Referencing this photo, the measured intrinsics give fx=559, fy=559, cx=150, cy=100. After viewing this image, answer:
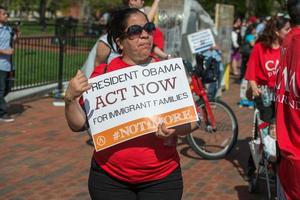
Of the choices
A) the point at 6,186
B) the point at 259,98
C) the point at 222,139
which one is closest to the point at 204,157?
the point at 222,139

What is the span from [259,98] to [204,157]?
1577 millimetres

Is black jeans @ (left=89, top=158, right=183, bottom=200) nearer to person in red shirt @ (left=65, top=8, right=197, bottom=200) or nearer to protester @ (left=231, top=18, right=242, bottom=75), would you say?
person in red shirt @ (left=65, top=8, right=197, bottom=200)

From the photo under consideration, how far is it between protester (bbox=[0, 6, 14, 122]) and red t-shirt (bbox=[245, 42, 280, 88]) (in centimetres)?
423

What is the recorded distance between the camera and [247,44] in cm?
1456

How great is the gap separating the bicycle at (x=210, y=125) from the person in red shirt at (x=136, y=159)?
3.76 metres

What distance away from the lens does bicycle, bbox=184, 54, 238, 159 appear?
22.5ft

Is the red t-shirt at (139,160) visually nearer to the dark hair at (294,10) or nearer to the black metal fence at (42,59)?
the dark hair at (294,10)

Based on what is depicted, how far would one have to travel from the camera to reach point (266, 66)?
569cm

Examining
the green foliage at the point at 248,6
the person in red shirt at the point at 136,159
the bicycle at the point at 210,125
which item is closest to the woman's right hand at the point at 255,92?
the bicycle at the point at 210,125

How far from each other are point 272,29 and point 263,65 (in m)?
0.37

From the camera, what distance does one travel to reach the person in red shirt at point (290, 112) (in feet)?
8.70

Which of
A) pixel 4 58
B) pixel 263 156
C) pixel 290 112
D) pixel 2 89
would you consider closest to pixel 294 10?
pixel 290 112

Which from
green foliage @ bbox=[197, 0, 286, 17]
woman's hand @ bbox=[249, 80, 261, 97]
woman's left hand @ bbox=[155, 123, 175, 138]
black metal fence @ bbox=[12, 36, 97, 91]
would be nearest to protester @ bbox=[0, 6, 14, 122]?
black metal fence @ bbox=[12, 36, 97, 91]

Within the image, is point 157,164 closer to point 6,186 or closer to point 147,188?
point 147,188
